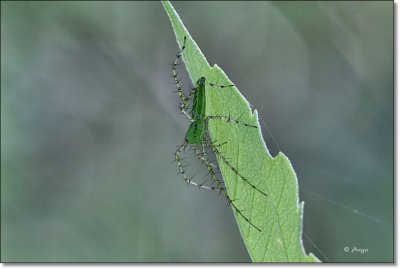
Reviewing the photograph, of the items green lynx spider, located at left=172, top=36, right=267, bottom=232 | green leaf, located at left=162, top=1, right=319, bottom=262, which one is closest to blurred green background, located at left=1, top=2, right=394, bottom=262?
green lynx spider, located at left=172, top=36, right=267, bottom=232

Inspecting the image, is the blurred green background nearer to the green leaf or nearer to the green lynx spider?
the green lynx spider

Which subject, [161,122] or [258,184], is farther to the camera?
[161,122]

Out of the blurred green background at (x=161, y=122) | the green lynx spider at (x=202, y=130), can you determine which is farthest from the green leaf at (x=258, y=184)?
the blurred green background at (x=161, y=122)

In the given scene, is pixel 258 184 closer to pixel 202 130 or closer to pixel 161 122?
pixel 202 130

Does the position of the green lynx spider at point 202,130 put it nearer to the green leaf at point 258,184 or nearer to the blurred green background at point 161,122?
the green leaf at point 258,184

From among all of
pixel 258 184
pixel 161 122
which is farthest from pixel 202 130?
pixel 161 122

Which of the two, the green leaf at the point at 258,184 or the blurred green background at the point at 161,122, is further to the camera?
the blurred green background at the point at 161,122
